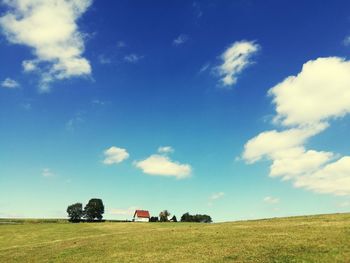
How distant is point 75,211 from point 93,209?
295 inches

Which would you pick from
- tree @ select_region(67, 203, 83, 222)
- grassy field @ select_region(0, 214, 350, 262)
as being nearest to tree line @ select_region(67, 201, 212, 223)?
tree @ select_region(67, 203, 83, 222)

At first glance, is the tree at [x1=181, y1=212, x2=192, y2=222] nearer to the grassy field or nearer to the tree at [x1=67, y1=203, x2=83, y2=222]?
the tree at [x1=67, y1=203, x2=83, y2=222]

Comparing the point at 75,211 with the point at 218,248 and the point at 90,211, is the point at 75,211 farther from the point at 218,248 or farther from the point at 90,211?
the point at 218,248

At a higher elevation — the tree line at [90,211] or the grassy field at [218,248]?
the tree line at [90,211]

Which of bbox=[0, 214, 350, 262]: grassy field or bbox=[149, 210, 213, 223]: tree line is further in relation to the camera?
bbox=[149, 210, 213, 223]: tree line

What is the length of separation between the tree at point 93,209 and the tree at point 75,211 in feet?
7.05

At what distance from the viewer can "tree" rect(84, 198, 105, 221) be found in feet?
549

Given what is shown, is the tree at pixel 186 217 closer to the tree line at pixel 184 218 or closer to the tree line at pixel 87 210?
the tree line at pixel 184 218

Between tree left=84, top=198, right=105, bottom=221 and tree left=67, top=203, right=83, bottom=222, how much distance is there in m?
2.15

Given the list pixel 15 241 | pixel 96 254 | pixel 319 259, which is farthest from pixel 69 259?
pixel 15 241

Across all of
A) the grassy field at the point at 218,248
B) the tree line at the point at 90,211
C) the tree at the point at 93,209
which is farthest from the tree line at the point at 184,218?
the grassy field at the point at 218,248

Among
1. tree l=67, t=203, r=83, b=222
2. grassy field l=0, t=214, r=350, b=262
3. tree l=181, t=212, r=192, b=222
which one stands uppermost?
tree l=67, t=203, r=83, b=222

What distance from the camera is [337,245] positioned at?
29656 mm

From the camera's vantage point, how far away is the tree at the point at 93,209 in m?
167
